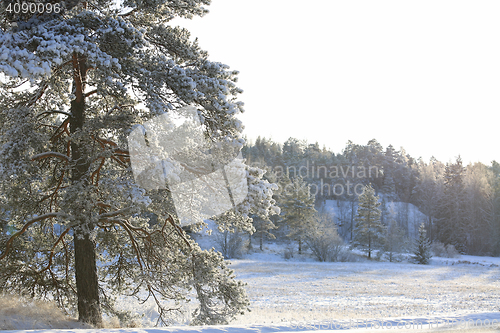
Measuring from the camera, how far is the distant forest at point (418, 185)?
184 feet

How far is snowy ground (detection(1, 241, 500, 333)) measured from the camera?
7086 mm

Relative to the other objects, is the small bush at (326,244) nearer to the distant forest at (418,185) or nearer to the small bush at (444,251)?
the small bush at (444,251)

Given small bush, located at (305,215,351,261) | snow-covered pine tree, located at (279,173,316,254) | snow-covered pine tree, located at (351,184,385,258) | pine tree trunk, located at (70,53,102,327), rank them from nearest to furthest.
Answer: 1. pine tree trunk, located at (70,53,102,327)
2. small bush, located at (305,215,351,261)
3. snow-covered pine tree, located at (351,184,385,258)
4. snow-covered pine tree, located at (279,173,316,254)

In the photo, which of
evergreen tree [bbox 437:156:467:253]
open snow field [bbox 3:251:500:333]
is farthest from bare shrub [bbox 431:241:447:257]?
open snow field [bbox 3:251:500:333]

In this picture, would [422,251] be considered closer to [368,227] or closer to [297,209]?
[368,227]

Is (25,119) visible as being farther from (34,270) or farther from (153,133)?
(34,270)

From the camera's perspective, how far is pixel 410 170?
251 ft

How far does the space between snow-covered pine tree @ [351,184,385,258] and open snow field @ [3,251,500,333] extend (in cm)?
1043

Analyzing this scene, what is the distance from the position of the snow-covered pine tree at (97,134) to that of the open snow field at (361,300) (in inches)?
73.2

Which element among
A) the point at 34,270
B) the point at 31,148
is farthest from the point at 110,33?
the point at 34,270

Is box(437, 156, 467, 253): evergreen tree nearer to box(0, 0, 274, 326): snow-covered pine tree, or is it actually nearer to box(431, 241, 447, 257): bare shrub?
box(431, 241, 447, 257): bare shrub

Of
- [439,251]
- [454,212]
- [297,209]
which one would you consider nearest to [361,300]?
[297,209]

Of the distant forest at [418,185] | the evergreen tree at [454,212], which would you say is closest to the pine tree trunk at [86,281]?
the distant forest at [418,185]

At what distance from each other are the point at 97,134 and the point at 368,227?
42.0m
